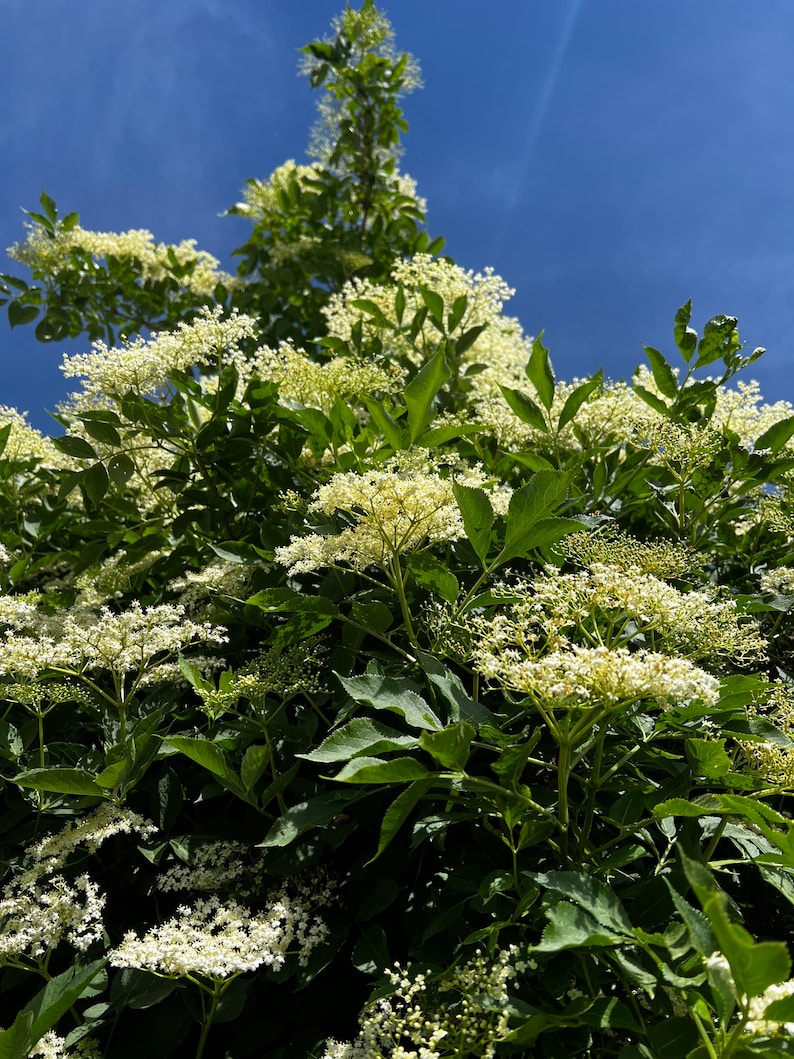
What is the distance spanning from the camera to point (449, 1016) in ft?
4.18

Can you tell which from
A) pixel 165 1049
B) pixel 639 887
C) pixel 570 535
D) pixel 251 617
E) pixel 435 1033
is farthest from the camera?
pixel 251 617

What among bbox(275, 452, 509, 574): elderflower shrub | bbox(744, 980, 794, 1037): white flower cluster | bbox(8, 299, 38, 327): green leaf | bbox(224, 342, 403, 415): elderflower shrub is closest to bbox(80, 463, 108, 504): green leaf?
bbox(224, 342, 403, 415): elderflower shrub

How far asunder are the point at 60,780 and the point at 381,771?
2.41 ft

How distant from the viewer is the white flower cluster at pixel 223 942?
4.50 ft

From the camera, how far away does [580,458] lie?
6.53 feet

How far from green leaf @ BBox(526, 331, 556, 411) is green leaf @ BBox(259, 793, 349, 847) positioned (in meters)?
1.31

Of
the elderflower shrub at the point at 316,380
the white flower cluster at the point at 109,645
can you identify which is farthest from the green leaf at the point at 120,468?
the white flower cluster at the point at 109,645

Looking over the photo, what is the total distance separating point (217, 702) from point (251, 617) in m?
0.53

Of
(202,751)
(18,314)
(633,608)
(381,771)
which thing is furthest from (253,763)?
(18,314)

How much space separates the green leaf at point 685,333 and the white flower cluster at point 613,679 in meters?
1.41

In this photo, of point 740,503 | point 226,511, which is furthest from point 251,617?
point 740,503

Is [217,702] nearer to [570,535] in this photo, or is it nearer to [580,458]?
[570,535]

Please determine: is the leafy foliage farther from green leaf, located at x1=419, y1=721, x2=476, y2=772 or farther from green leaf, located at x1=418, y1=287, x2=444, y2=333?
green leaf, located at x1=418, y1=287, x2=444, y2=333

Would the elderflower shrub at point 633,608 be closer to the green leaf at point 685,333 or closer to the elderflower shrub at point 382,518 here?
the elderflower shrub at point 382,518
